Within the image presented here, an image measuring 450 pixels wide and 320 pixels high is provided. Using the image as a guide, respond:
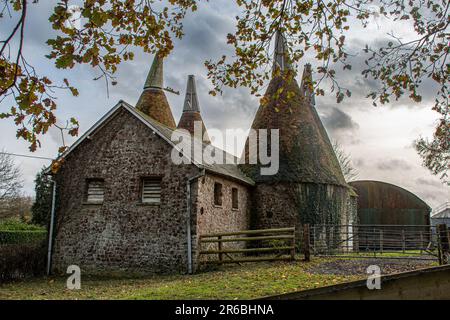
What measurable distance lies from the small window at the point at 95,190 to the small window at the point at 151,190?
171cm

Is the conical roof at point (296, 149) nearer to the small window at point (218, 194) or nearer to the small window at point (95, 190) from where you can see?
the small window at point (218, 194)

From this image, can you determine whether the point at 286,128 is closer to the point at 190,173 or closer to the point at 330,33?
the point at 190,173

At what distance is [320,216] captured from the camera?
20.2 meters

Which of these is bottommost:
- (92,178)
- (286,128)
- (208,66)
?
(92,178)

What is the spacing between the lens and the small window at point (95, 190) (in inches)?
635

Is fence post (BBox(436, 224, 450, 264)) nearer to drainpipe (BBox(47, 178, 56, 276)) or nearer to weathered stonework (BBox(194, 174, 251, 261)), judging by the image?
weathered stonework (BBox(194, 174, 251, 261))

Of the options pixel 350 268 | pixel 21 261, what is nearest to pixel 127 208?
pixel 21 261

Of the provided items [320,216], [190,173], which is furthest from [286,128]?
[190,173]

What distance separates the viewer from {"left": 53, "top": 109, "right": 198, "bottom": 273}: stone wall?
48.4 ft

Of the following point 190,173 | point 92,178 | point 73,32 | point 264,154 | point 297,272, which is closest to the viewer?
point 73,32

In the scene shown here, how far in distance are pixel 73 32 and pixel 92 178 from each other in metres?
11.9

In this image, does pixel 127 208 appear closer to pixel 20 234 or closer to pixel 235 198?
pixel 235 198

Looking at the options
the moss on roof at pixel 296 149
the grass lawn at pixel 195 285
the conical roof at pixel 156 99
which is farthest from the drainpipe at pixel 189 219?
the conical roof at pixel 156 99

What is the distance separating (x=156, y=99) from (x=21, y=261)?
45.8 feet
